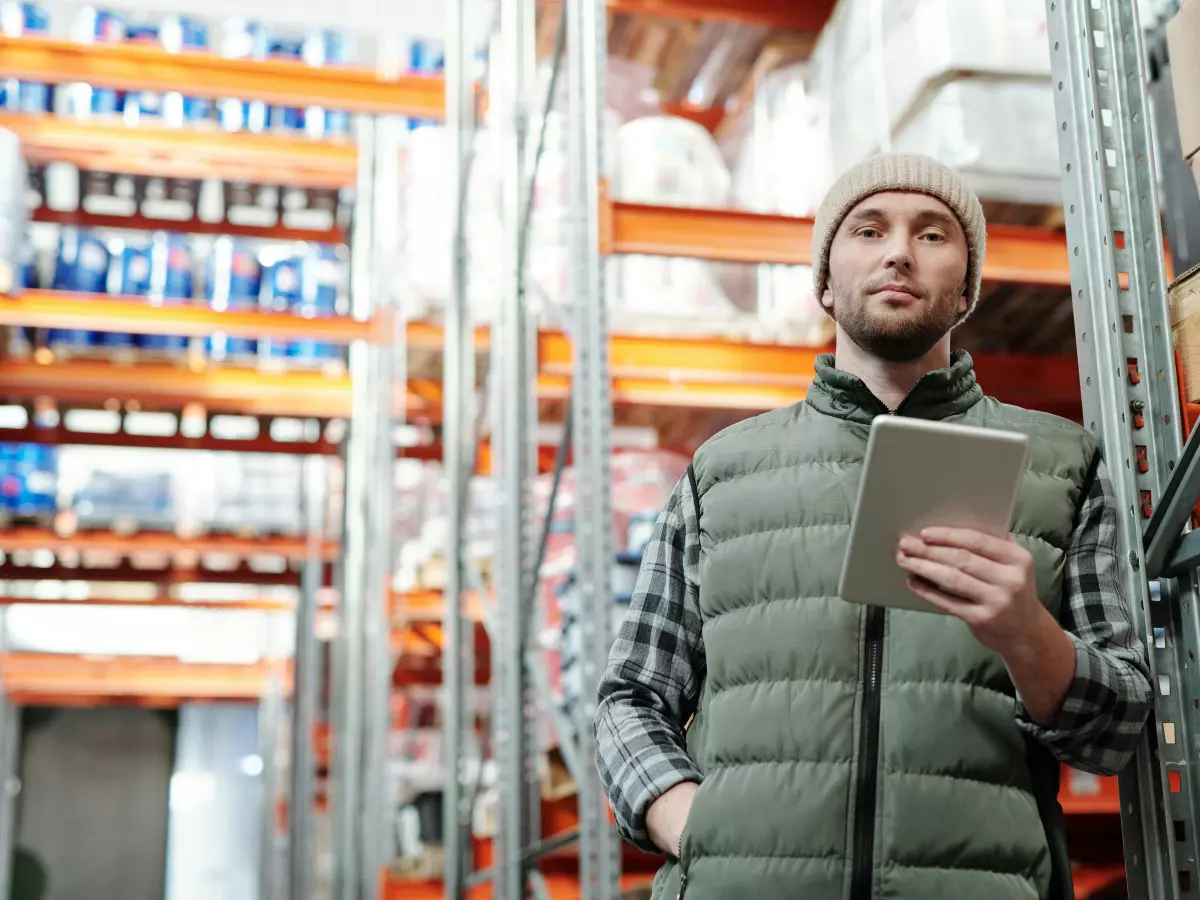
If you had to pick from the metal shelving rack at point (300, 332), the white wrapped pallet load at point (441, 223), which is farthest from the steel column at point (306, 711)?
the white wrapped pallet load at point (441, 223)

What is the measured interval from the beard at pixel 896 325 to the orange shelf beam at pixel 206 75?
18.2 feet

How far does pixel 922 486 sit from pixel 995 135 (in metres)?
2.87

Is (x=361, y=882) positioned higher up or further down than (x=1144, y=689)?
further down

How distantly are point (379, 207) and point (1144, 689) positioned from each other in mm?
6998

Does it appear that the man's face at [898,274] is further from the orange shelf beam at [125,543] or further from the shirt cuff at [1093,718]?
the orange shelf beam at [125,543]

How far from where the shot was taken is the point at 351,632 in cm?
933

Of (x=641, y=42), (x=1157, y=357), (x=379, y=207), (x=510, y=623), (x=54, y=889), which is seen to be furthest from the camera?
(x=54, y=889)

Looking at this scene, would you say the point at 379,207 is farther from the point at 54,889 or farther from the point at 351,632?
the point at 54,889

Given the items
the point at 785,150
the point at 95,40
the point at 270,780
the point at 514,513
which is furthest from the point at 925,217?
the point at 270,780

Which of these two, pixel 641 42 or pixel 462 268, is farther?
pixel 462 268

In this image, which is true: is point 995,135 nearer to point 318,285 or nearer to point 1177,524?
point 1177,524

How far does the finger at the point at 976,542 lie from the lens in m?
1.52

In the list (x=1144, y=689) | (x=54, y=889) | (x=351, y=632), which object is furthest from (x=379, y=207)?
(x=54, y=889)

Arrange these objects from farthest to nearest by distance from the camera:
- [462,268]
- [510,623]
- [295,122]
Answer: [295,122] < [462,268] < [510,623]
